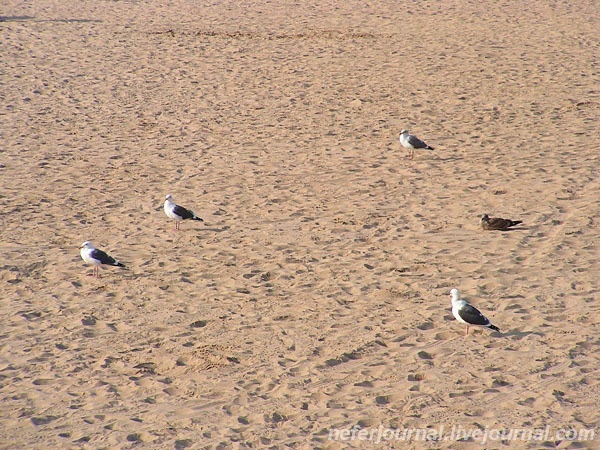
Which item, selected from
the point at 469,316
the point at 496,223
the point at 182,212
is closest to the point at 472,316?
the point at 469,316

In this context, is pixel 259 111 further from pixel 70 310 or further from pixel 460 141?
pixel 70 310

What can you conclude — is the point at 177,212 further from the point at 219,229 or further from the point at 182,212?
the point at 219,229

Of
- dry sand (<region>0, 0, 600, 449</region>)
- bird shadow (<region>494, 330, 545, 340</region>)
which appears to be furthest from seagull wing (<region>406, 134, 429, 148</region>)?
bird shadow (<region>494, 330, 545, 340</region>)

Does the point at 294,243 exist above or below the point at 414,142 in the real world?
below

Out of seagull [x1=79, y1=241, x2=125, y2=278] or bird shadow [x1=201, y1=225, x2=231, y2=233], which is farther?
bird shadow [x1=201, y1=225, x2=231, y2=233]

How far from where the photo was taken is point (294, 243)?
11023 mm

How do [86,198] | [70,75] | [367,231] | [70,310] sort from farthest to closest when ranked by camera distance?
[70,75]
[86,198]
[367,231]
[70,310]

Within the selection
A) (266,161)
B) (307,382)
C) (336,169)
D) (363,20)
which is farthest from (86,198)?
(363,20)

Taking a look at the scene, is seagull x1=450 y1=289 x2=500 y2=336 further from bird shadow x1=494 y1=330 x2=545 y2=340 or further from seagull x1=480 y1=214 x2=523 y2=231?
seagull x1=480 y1=214 x2=523 y2=231

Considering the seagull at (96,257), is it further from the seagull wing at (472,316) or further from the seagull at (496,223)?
the seagull at (496,223)

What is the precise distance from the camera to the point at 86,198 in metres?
12.7

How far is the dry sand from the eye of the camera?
7.38 m

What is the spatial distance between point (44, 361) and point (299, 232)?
4.30 metres

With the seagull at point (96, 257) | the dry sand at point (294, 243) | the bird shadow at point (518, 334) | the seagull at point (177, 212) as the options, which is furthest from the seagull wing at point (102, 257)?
the bird shadow at point (518, 334)
